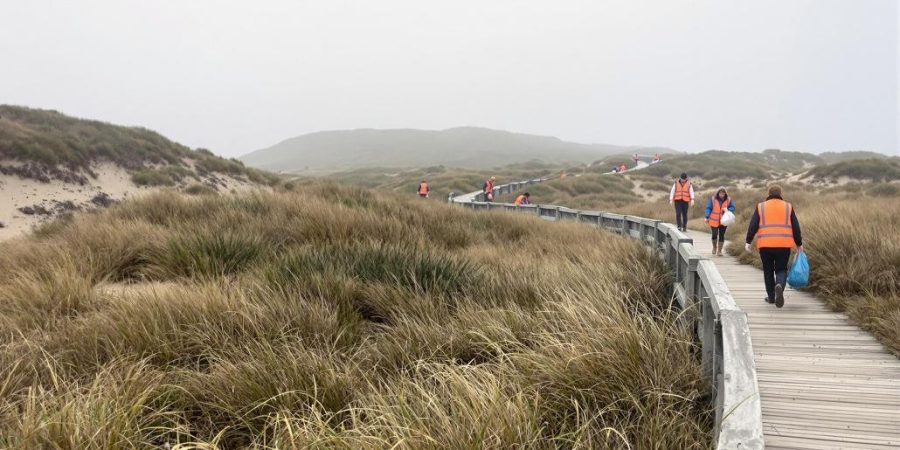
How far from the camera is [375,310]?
5.17 metres

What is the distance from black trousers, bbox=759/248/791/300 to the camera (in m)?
5.93

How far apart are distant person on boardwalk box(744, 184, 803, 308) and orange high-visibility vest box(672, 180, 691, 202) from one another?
8137mm

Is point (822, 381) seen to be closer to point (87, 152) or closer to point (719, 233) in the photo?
point (719, 233)

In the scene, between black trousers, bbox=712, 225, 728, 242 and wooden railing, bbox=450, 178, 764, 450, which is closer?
wooden railing, bbox=450, 178, 764, 450

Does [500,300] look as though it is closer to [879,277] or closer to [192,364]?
[192,364]

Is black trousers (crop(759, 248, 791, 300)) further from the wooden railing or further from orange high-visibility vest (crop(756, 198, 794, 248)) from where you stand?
the wooden railing

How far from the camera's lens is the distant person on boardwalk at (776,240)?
5.93m

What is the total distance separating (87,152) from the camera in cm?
2492

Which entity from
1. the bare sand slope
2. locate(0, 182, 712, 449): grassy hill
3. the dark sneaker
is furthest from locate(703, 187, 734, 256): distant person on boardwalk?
the bare sand slope

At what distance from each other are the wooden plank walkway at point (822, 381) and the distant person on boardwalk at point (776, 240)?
33 centimetres

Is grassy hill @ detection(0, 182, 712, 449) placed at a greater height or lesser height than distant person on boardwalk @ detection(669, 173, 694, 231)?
lesser

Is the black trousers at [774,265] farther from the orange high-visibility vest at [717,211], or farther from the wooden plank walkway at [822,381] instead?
the orange high-visibility vest at [717,211]

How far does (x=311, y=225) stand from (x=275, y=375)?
5727 millimetres

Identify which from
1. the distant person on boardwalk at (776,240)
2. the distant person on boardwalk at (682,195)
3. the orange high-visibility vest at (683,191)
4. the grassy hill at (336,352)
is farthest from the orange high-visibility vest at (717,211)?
the distant person on boardwalk at (776,240)
